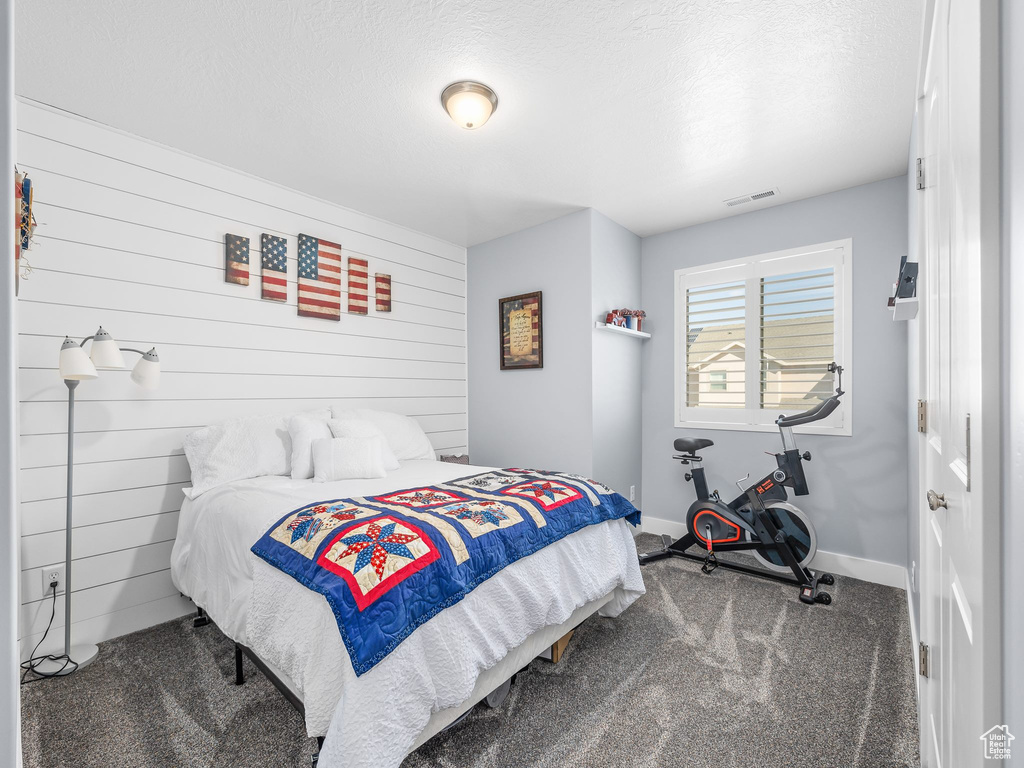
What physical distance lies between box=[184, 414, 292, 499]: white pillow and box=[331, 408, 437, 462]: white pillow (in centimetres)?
45

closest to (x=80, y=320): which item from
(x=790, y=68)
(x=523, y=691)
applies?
(x=523, y=691)

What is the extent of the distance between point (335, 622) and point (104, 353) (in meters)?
1.82

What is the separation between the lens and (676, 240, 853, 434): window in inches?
135

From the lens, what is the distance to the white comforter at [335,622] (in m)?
1.38

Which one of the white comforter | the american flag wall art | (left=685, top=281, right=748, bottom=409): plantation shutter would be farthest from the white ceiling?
the white comforter

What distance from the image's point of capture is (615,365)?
12.9 feet

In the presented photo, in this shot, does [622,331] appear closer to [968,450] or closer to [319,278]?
[319,278]

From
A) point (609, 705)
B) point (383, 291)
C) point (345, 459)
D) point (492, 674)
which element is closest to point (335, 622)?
point (492, 674)

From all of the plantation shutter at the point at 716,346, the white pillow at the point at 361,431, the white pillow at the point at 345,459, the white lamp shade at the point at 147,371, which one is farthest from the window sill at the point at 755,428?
the white lamp shade at the point at 147,371

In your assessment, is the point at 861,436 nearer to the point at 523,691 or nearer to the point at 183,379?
the point at 523,691

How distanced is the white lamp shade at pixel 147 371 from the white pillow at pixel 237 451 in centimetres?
38

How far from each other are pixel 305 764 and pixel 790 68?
11.2ft

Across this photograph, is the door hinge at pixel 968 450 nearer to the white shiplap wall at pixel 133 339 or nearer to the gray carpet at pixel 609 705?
the gray carpet at pixel 609 705

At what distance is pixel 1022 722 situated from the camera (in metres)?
0.56
